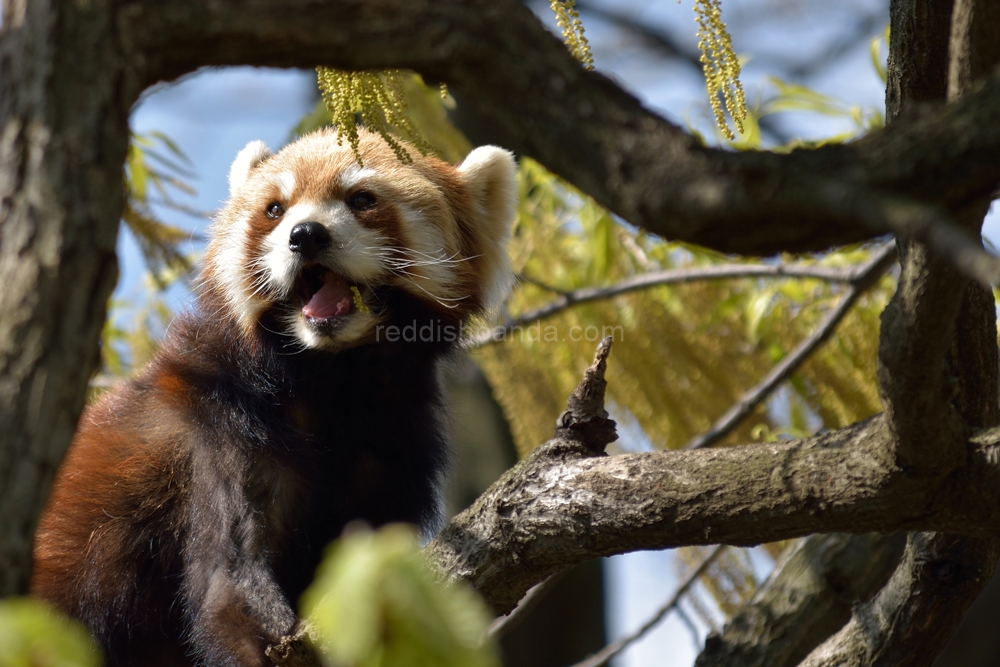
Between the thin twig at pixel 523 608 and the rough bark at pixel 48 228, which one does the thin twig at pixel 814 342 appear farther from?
the rough bark at pixel 48 228

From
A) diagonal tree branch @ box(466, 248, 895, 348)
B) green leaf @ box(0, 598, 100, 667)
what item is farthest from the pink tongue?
green leaf @ box(0, 598, 100, 667)

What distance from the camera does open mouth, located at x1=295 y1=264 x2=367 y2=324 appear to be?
11.5 feet

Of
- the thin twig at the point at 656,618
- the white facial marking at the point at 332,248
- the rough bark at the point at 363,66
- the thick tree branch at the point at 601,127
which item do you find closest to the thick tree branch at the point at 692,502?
the rough bark at the point at 363,66

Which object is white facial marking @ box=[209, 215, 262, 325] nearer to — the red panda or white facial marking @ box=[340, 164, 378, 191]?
the red panda

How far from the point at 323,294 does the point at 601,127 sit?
227cm

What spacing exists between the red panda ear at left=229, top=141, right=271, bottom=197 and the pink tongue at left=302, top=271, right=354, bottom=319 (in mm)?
828

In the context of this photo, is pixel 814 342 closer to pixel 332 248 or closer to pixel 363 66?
pixel 332 248

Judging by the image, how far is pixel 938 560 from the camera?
2.69 metres

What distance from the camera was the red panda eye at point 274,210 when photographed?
377 centimetres

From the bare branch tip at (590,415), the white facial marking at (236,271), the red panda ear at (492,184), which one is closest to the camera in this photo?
the bare branch tip at (590,415)

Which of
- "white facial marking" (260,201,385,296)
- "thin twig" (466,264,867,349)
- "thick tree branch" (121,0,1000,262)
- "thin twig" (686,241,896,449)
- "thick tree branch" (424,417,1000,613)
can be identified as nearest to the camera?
"thick tree branch" (121,0,1000,262)

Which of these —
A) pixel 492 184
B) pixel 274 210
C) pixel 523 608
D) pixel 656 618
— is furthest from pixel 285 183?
pixel 656 618

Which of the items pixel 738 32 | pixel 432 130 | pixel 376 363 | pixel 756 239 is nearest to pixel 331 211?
pixel 376 363

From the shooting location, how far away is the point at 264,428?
331cm
